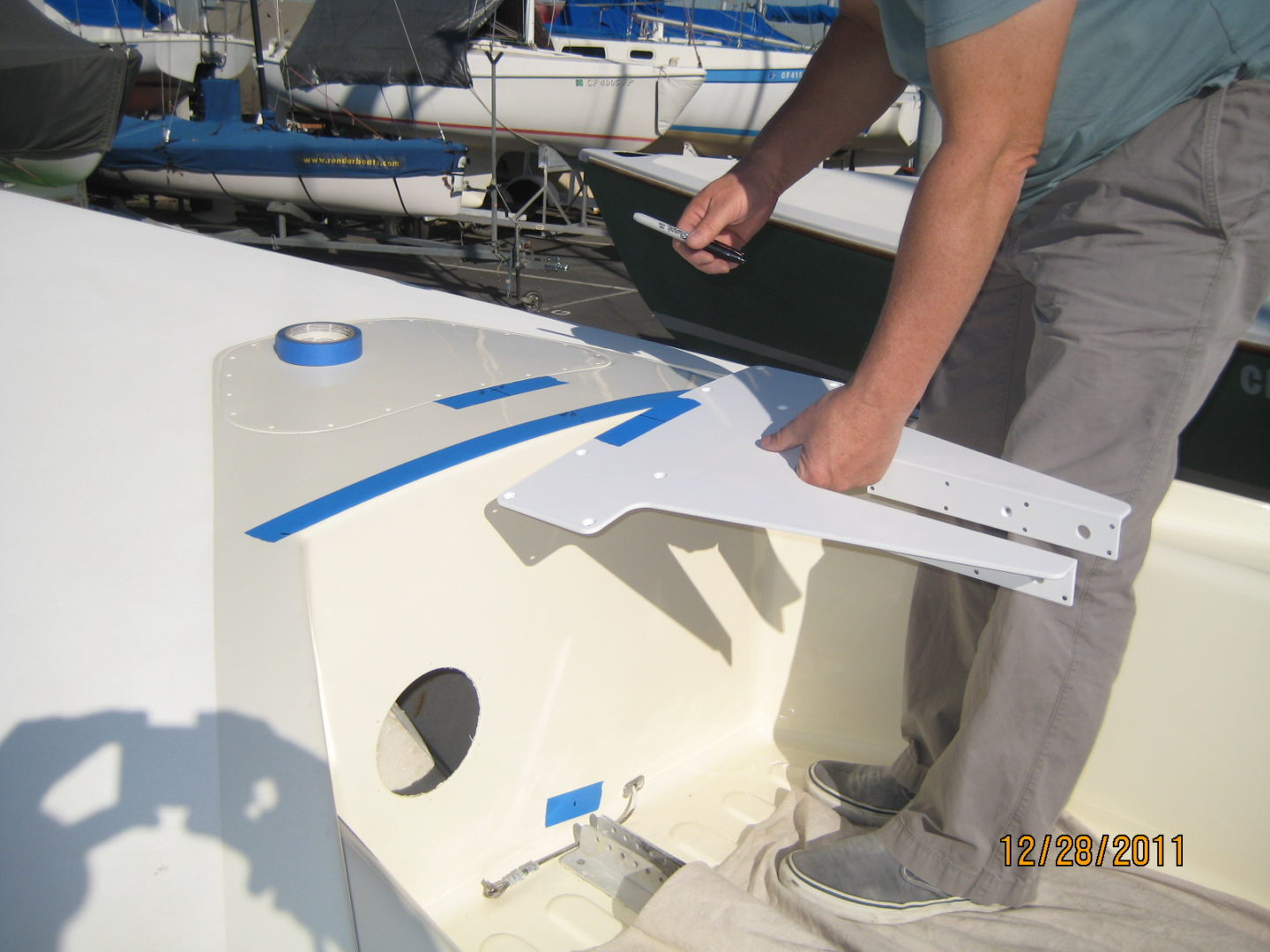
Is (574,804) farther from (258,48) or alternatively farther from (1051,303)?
(258,48)

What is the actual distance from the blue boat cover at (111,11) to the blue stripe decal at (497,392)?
551 inches

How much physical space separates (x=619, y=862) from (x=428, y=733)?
0.32 metres

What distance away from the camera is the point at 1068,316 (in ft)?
3.13

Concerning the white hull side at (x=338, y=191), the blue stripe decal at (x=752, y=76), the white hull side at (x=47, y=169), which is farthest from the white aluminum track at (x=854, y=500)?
the blue stripe decal at (x=752, y=76)

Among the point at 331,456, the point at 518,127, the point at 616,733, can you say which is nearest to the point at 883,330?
the point at 331,456

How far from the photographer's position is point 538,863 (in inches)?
50.4

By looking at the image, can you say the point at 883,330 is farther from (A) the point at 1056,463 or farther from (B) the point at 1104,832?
(B) the point at 1104,832

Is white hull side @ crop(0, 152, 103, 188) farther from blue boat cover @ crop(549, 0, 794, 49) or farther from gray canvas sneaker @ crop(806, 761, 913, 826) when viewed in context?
blue boat cover @ crop(549, 0, 794, 49)

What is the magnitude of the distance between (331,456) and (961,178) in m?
0.69

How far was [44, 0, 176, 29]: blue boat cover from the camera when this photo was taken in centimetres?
1276

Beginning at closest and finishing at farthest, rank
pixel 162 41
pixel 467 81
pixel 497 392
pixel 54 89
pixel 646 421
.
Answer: pixel 646 421 → pixel 497 392 → pixel 54 89 → pixel 467 81 → pixel 162 41

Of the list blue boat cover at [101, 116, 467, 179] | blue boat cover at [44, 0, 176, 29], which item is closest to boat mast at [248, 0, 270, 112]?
blue boat cover at [101, 116, 467, 179]

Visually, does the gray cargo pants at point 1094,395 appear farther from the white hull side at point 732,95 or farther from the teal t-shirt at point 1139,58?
the white hull side at point 732,95

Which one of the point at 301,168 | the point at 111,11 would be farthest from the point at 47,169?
the point at 111,11
